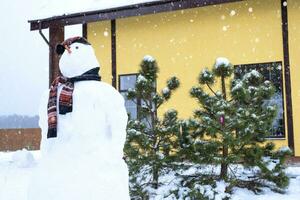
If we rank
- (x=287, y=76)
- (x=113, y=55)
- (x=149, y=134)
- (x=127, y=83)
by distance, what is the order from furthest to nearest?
(x=113, y=55), (x=127, y=83), (x=287, y=76), (x=149, y=134)

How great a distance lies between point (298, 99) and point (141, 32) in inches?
167

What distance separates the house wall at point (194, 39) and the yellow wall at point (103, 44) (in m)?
0.03

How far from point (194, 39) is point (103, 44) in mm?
2511

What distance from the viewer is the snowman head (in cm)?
329

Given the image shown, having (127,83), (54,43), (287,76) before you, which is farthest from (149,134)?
(54,43)

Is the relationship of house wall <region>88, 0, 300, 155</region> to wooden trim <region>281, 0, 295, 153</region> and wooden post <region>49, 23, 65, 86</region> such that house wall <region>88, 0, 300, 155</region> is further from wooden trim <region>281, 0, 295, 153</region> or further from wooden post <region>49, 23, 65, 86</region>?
wooden post <region>49, 23, 65, 86</region>

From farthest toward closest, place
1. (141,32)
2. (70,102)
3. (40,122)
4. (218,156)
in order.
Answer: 1. (141,32)
2. (218,156)
3. (40,122)
4. (70,102)

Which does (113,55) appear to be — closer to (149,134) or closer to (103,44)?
(103,44)

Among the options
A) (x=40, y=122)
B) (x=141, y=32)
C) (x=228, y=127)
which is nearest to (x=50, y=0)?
(x=141, y=32)

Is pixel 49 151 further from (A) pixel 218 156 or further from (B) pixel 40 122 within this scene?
(A) pixel 218 156

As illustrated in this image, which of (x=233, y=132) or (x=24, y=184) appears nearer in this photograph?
(x=233, y=132)

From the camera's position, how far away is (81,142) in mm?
3143

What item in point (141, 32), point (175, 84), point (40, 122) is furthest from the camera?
point (141, 32)

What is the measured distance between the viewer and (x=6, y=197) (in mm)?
7602
